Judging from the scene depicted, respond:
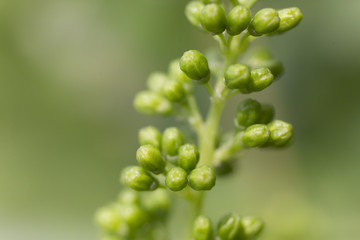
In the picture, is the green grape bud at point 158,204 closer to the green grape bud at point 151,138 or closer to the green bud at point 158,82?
the green grape bud at point 151,138

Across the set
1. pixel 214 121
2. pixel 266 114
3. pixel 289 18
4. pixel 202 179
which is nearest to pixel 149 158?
pixel 202 179

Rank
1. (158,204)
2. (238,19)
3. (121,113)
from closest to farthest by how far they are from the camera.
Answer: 1. (238,19)
2. (158,204)
3. (121,113)

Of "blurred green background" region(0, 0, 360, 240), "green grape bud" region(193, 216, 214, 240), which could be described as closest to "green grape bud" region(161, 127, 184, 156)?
"green grape bud" region(193, 216, 214, 240)

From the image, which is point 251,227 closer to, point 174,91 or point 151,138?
point 151,138

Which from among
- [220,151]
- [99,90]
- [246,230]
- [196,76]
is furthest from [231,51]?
[99,90]

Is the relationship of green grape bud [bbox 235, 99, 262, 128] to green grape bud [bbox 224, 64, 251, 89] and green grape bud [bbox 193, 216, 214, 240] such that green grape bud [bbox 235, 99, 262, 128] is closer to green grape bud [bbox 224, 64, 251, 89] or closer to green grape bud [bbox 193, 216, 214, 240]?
green grape bud [bbox 224, 64, 251, 89]

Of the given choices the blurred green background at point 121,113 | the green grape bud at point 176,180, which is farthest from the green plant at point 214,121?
the blurred green background at point 121,113

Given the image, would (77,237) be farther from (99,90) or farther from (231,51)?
(231,51)
